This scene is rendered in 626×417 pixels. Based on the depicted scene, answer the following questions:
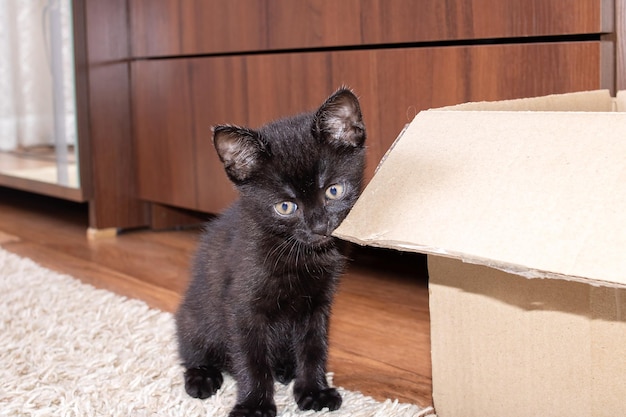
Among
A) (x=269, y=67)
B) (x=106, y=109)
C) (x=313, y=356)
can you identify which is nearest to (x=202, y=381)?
(x=313, y=356)

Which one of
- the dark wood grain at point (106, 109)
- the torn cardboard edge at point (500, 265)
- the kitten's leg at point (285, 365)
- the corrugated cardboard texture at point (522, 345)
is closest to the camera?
the torn cardboard edge at point (500, 265)

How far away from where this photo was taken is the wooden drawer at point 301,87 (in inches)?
58.9

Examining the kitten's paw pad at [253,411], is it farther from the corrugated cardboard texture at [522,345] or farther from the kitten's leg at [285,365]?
the corrugated cardboard texture at [522,345]


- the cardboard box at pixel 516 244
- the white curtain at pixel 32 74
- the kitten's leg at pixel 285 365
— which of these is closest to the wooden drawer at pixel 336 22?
the white curtain at pixel 32 74

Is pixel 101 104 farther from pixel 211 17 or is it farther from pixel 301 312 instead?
pixel 301 312

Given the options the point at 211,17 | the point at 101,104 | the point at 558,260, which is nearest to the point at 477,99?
the point at 558,260

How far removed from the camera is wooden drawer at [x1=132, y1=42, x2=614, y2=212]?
1.50m

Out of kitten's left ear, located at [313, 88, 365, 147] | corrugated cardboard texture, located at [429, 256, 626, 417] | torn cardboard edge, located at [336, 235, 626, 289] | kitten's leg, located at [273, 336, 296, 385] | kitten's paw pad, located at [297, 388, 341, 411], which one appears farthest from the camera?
kitten's leg, located at [273, 336, 296, 385]

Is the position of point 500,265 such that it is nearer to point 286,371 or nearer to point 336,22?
point 286,371

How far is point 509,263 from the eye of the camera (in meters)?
0.87

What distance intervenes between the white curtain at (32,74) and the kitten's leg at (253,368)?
1.68 metres

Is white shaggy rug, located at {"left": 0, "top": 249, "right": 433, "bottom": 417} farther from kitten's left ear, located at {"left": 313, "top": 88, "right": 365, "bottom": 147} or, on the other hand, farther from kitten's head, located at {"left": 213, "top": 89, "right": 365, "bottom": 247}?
kitten's left ear, located at {"left": 313, "top": 88, "right": 365, "bottom": 147}

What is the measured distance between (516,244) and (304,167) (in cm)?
38

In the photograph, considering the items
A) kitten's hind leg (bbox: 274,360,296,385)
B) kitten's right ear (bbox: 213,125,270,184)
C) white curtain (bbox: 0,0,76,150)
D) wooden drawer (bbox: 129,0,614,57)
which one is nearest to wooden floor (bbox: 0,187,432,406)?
kitten's hind leg (bbox: 274,360,296,385)
